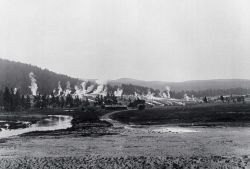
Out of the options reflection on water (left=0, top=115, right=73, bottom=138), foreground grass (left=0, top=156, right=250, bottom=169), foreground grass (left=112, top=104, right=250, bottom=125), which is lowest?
foreground grass (left=0, top=156, right=250, bottom=169)

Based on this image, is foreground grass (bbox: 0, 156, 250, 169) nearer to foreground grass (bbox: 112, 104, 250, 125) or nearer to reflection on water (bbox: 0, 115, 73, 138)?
reflection on water (bbox: 0, 115, 73, 138)

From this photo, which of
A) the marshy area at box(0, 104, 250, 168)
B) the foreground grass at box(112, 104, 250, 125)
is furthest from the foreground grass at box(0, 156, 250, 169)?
the foreground grass at box(112, 104, 250, 125)

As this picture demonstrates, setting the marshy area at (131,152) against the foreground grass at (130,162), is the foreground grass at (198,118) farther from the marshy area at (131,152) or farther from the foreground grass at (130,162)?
the foreground grass at (130,162)

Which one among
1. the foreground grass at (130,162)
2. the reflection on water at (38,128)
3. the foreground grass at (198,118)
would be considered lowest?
the foreground grass at (130,162)

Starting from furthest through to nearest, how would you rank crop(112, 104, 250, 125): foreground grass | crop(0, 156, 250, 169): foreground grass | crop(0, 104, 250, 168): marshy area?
crop(112, 104, 250, 125): foreground grass, crop(0, 104, 250, 168): marshy area, crop(0, 156, 250, 169): foreground grass

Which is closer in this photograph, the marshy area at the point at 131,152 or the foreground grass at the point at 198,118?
the marshy area at the point at 131,152

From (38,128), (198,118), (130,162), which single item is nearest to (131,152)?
(130,162)

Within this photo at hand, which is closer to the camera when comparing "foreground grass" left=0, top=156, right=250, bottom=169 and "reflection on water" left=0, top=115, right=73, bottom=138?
"foreground grass" left=0, top=156, right=250, bottom=169

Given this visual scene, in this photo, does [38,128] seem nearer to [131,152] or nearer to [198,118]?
[198,118]

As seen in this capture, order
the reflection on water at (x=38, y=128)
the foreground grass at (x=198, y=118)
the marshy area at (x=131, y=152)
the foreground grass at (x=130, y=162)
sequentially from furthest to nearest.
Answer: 1. the foreground grass at (x=198, y=118)
2. the reflection on water at (x=38, y=128)
3. the marshy area at (x=131, y=152)
4. the foreground grass at (x=130, y=162)

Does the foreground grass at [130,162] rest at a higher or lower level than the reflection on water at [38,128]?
lower

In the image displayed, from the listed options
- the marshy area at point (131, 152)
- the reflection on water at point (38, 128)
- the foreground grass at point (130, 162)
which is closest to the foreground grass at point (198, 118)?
the reflection on water at point (38, 128)

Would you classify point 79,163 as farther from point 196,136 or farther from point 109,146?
point 196,136
